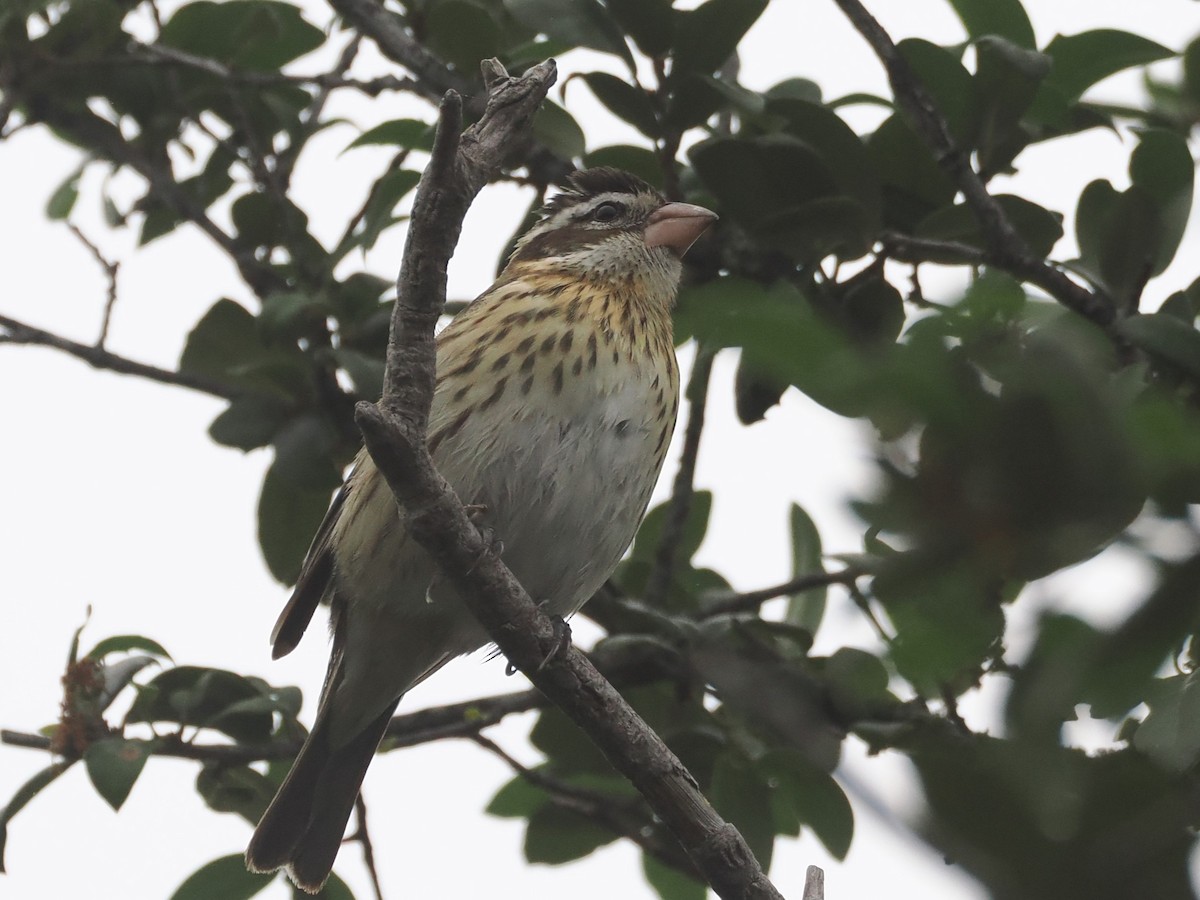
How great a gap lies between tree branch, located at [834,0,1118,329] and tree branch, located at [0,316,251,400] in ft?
6.61

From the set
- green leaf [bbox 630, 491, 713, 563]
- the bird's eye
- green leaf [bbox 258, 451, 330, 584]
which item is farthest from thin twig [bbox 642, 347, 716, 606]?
green leaf [bbox 258, 451, 330, 584]

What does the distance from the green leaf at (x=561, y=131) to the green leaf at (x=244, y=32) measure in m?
0.94

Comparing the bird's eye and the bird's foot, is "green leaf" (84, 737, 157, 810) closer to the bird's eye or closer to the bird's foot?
the bird's foot

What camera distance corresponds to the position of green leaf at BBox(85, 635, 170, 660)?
399 centimetres

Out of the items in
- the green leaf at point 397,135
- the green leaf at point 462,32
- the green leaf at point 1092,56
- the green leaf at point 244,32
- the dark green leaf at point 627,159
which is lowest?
the green leaf at point 1092,56

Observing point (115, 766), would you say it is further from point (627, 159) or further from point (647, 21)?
point (647, 21)

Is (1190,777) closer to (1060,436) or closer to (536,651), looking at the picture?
(1060,436)

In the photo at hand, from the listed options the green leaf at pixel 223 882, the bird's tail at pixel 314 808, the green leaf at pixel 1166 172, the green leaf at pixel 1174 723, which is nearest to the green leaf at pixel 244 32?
the bird's tail at pixel 314 808

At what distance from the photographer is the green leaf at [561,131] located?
420 centimetres

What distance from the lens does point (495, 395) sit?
4074 mm

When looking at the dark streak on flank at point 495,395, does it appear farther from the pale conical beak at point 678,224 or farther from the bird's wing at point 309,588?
the pale conical beak at point 678,224

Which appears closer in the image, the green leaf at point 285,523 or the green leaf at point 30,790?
the green leaf at point 30,790

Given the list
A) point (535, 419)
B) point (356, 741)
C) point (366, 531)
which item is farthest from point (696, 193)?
point (356, 741)

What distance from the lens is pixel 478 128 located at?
9.37ft
